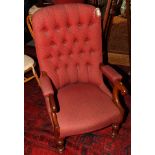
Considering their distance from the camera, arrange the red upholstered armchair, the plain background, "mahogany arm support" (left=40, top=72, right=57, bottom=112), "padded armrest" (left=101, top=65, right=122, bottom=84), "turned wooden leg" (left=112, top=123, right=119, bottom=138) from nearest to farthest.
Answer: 1. the plain background
2. "mahogany arm support" (left=40, top=72, right=57, bottom=112)
3. the red upholstered armchair
4. "padded armrest" (left=101, top=65, right=122, bottom=84)
5. "turned wooden leg" (left=112, top=123, right=119, bottom=138)

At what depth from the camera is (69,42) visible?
2.55m

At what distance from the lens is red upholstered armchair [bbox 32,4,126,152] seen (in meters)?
2.24

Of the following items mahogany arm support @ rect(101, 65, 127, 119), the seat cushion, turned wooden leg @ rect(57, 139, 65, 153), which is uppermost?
mahogany arm support @ rect(101, 65, 127, 119)

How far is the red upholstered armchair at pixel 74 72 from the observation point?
2236 millimetres

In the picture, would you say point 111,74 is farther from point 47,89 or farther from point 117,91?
point 47,89

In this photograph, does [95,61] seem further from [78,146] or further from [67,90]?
[78,146]

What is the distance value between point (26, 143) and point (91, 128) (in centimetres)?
81

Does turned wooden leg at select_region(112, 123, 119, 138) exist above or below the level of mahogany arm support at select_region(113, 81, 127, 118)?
below

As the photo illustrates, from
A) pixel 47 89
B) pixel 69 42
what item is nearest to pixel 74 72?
pixel 69 42

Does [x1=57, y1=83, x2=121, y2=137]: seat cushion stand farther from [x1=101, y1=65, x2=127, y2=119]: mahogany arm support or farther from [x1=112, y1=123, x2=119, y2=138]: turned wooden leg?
[x1=112, y1=123, x2=119, y2=138]: turned wooden leg

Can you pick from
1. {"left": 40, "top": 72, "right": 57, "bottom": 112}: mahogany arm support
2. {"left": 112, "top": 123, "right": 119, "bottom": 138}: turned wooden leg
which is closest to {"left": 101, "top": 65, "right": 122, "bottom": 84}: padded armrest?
{"left": 112, "top": 123, "right": 119, "bottom": 138}: turned wooden leg
